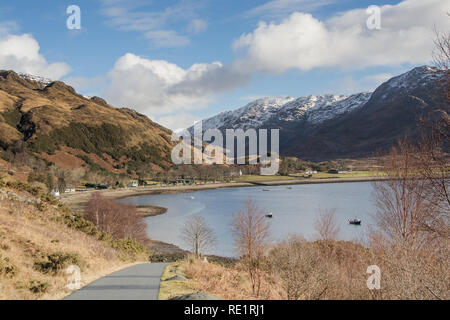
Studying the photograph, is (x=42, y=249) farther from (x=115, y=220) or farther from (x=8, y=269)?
(x=115, y=220)

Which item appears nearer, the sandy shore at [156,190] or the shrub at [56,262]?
the shrub at [56,262]

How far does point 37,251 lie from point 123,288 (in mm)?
5902

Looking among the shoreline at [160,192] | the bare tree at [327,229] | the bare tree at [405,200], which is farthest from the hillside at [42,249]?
the shoreline at [160,192]

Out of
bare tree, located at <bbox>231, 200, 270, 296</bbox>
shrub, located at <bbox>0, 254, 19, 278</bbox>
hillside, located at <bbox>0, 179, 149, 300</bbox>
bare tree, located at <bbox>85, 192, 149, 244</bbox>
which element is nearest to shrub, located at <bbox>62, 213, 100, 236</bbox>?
hillside, located at <bbox>0, 179, 149, 300</bbox>

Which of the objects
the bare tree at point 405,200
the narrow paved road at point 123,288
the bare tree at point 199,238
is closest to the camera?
the narrow paved road at point 123,288

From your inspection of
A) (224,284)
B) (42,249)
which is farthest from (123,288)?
(42,249)

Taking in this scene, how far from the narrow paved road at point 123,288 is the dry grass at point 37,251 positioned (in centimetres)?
62

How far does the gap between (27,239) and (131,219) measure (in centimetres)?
3817

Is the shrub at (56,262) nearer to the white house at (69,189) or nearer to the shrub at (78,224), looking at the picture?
the shrub at (78,224)

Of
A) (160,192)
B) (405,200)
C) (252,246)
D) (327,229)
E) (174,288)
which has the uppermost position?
(405,200)

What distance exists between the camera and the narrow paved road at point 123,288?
1129cm

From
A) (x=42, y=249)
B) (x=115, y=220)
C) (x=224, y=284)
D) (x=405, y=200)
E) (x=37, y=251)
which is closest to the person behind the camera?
(x=224, y=284)

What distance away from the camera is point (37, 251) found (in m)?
15.9
